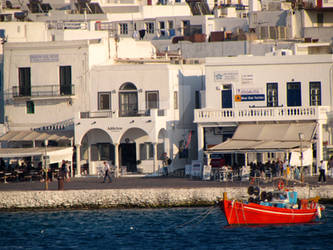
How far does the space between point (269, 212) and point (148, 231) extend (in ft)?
17.2

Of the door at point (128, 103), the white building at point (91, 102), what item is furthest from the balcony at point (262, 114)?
A: the door at point (128, 103)

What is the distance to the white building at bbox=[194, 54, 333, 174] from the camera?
54125 millimetres

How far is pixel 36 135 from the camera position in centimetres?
5706

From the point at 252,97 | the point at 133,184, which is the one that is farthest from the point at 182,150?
the point at 133,184

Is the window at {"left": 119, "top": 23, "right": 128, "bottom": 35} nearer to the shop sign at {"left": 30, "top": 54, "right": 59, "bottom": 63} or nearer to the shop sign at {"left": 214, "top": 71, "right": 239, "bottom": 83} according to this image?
the shop sign at {"left": 30, "top": 54, "right": 59, "bottom": 63}

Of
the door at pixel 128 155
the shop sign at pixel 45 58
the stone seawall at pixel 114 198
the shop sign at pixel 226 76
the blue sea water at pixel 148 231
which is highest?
the shop sign at pixel 45 58

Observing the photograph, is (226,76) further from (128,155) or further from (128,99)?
(128,155)

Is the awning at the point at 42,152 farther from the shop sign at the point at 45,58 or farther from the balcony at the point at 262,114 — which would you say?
the balcony at the point at 262,114

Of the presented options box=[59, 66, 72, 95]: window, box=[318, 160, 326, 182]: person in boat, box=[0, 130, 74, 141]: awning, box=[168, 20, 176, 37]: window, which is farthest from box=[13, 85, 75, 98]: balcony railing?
box=[168, 20, 176, 37]: window

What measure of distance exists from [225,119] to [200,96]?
5.02 metres

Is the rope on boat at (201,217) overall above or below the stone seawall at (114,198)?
below

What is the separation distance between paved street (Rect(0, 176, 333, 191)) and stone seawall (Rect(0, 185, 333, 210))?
4.12ft

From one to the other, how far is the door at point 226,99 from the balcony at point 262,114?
62.1 inches

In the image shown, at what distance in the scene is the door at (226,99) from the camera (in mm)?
56656
